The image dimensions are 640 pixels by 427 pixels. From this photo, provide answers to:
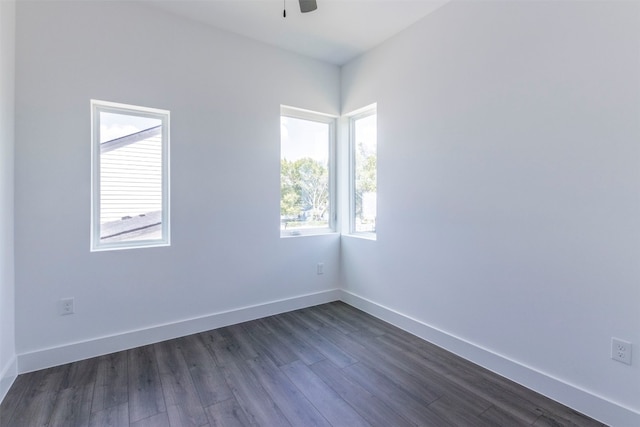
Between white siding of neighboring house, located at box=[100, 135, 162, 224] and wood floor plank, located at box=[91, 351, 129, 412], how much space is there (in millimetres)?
1064

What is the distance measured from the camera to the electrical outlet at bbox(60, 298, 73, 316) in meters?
2.18

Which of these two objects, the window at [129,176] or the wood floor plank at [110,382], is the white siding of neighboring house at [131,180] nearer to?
the window at [129,176]

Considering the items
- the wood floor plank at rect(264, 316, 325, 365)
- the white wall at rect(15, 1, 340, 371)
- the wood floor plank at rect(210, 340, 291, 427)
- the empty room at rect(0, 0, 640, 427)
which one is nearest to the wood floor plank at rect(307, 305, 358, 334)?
the empty room at rect(0, 0, 640, 427)

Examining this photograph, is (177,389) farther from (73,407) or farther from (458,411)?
(458,411)

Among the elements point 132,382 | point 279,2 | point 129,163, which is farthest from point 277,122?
point 132,382

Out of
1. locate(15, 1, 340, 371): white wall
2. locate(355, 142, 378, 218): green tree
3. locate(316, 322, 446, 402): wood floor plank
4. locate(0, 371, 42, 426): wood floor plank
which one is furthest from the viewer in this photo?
locate(355, 142, 378, 218): green tree

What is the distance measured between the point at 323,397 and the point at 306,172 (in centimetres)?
230

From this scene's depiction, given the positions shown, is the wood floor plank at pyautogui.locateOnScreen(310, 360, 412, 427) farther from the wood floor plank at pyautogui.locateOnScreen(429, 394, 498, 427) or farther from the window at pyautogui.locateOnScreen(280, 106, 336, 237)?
the window at pyautogui.locateOnScreen(280, 106, 336, 237)

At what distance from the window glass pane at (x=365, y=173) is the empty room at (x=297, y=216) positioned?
44 millimetres

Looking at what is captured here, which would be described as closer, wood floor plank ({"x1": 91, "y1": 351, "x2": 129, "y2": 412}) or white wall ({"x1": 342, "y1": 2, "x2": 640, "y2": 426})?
white wall ({"x1": 342, "y1": 2, "x2": 640, "y2": 426})

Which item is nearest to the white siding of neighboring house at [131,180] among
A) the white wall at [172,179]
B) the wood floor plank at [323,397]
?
the white wall at [172,179]

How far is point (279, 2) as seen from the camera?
Answer: 2.37 m

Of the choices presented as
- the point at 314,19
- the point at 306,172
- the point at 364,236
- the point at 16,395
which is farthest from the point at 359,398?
the point at 314,19

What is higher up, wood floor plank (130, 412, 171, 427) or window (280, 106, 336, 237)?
window (280, 106, 336, 237)
